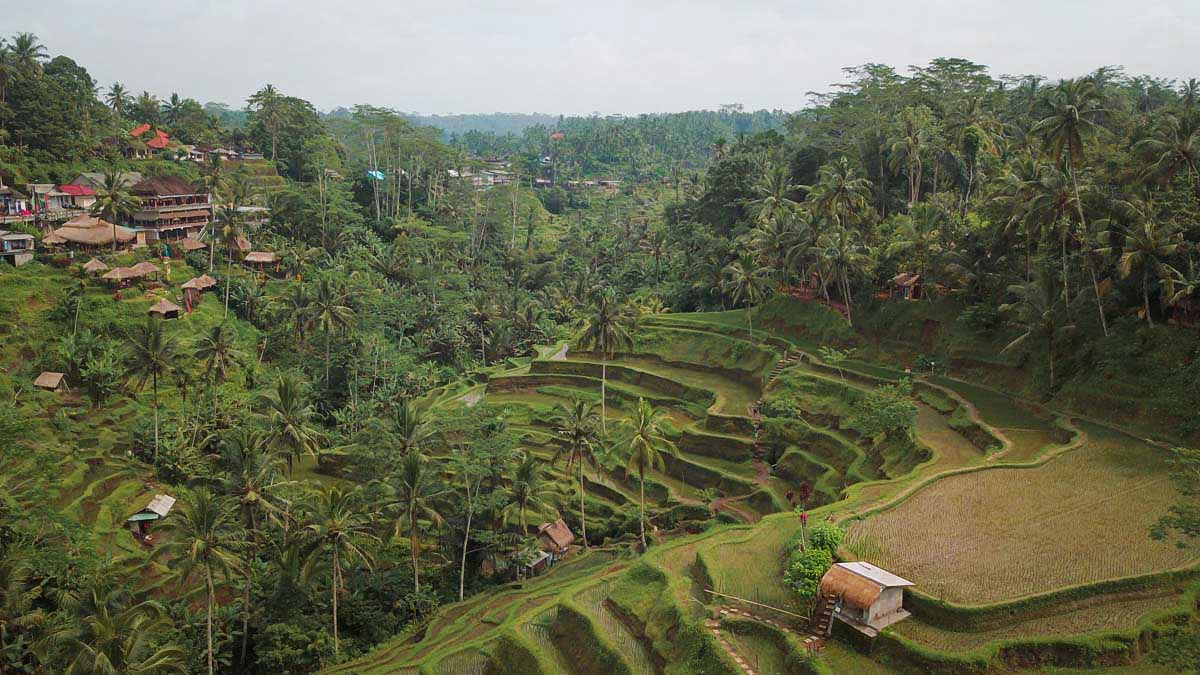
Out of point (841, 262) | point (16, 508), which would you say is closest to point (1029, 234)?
point (841, 262)

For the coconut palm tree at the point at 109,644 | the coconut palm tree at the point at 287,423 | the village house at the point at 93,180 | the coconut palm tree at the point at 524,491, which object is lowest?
the coconut palm tree at the point at 109,644

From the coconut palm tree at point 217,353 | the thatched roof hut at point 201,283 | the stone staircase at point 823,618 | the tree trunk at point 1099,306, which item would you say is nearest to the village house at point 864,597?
the stone staircase at point 823,618

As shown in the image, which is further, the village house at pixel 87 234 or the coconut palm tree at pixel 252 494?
the village house at pixel 87 234

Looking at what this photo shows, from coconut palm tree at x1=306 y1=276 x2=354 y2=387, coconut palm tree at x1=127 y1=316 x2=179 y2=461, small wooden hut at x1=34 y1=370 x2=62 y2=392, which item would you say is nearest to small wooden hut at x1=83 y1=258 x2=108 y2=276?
small wooden hut at x1=34 y1=370 x2=62 y2=392

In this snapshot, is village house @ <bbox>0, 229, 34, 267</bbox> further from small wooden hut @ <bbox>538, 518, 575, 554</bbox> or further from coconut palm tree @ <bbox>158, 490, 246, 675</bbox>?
small wooden hut @ <bbox>538, 518, 575, 554</bbox>

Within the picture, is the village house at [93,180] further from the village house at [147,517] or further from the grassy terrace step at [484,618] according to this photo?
the grassy terrace step at [484,618]

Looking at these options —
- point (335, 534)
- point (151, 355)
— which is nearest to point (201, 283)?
point (151, 355)

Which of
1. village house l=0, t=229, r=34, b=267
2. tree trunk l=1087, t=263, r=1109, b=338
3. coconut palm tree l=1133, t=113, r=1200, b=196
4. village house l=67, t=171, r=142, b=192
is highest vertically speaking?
coconut palm tree l=1133, t=113, r=1200, b=196
